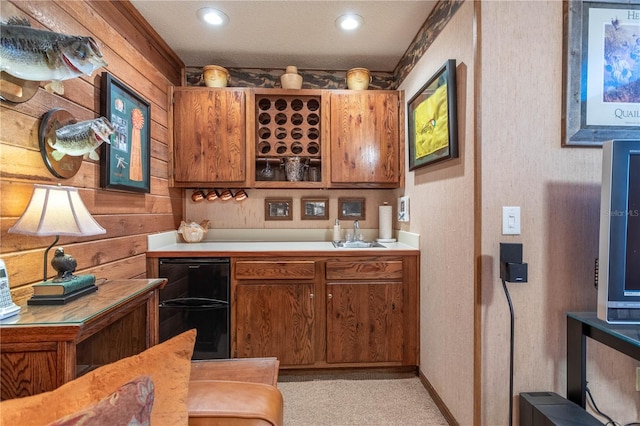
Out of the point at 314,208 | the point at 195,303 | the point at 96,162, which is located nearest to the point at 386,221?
the point at 314,208

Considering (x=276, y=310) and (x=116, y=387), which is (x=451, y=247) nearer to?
(x=276, y=310)

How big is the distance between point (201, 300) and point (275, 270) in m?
0.58

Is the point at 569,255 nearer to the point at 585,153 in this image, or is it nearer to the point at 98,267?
the point at 585,153

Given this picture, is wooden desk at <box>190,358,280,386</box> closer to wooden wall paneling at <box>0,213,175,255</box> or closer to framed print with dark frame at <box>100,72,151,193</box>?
wooden wall paneling at <box>0,213,175,255</box>

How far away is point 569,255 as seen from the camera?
1.41m

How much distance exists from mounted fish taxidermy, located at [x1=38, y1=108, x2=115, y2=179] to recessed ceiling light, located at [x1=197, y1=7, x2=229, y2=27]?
116cm

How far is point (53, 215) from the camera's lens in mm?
1142

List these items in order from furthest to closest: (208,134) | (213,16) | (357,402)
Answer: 1. (208,134)
2. (213,16)
3. (357,402)

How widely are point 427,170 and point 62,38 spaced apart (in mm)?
1986

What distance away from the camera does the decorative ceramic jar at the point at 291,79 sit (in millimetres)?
2666

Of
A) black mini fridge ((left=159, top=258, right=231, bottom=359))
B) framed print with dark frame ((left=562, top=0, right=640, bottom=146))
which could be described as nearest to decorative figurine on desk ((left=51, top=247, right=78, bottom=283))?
black mini fridge ((left=159, top=258, right=231, bottom=359))

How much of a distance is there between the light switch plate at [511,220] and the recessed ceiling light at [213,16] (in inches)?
84.1

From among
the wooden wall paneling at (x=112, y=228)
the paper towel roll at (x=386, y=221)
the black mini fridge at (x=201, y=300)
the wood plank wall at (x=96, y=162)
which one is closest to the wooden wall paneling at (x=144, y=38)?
the wood plank wall at (x=96, y=162)

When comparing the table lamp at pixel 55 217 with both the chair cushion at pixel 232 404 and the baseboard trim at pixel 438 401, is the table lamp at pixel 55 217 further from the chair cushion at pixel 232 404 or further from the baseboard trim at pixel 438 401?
the baseboard trim at pixel 438 401
